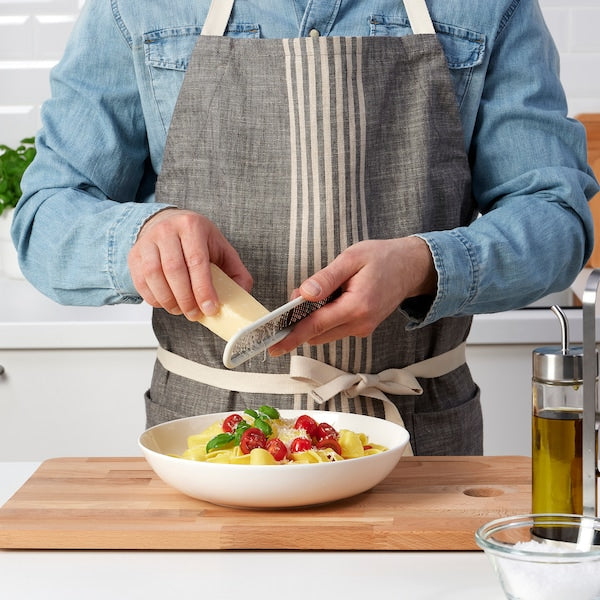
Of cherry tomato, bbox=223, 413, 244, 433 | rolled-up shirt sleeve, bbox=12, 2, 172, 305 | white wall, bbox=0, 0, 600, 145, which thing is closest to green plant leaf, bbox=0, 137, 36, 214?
white wall, bbox=0, 0, 600, 145

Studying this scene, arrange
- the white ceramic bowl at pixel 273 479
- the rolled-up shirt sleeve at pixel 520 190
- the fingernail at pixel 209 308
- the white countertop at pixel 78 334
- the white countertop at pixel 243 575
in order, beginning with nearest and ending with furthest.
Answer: the white countertop at pixel 243 575, the white ceramic bowl at pixel 273 479, the fingernail at pixel 209 308, the rolled-up shirt sleeve at pixel 520 190, the white countertop at pixel 78 334

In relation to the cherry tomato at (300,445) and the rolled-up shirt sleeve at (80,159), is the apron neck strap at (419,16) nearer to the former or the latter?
the rolled-up shirt sleeve at (80,159)

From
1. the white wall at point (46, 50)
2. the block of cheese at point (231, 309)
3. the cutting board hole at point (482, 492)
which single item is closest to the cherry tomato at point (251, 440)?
the block of cheese at point (231, 309)

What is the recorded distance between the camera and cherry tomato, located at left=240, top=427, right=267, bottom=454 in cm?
98

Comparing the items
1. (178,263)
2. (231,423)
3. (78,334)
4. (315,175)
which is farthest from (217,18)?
(78,334)

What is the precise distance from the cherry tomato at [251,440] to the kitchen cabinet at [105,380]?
98 cm

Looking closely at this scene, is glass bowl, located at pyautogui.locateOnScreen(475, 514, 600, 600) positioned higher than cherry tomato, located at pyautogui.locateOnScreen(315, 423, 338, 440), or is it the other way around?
cherry tomato, located at pyautogui.locateOnScreen(315, 423, 338, 440)

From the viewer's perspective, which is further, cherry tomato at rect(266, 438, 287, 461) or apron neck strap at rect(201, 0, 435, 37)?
apron neck strap at rect(201, 0, 435, 37)

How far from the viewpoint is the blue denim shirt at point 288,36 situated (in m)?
1.29

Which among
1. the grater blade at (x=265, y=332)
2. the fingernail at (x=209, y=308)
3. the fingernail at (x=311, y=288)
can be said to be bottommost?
the grater blade at (x=265, y=332)

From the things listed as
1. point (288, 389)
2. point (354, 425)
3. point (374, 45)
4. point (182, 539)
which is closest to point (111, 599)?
point (182, 539)

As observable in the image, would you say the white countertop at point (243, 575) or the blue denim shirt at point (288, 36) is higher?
the blue denim shirt at point (288, 36)

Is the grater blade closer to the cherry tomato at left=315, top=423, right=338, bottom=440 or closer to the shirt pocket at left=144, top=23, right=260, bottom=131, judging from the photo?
the cherry tomato at left=315, top=423, right=338, bottom=440

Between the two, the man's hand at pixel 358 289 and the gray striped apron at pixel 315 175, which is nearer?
the man's hand at pixel 358 289
